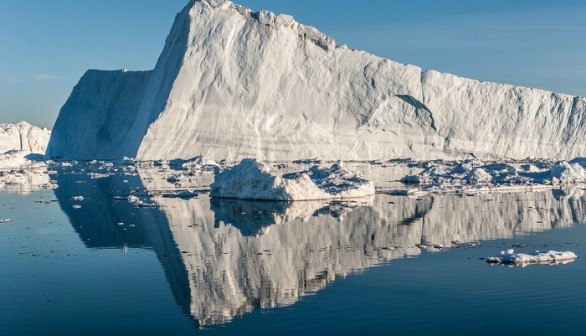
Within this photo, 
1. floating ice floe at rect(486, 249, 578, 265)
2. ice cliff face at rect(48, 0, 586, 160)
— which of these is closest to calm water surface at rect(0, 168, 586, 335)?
floating ice floe at rect(486, 249, 578, 265)

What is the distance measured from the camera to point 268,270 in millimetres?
8055

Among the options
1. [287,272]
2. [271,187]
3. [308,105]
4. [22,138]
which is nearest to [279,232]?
[287,272]

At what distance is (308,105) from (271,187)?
1833cm

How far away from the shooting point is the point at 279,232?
35.0 feet

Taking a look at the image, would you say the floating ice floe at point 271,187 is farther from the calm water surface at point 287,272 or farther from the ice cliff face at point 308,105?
the ice cliff face at point 308,105

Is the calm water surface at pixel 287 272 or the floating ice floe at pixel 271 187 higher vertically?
the floating ice floe at pixel 271 187

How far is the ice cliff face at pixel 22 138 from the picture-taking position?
189 ft

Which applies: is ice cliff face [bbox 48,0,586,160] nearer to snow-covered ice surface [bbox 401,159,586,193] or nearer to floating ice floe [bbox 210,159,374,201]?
snow-covered ice surface [bbox 401,159,586,193]

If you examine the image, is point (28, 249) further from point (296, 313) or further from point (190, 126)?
point (190, 126)

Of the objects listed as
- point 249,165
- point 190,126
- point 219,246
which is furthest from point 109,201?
point 190,126

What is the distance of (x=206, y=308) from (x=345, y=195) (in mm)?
9260

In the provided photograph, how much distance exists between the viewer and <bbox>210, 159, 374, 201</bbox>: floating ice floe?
1462 centimetres

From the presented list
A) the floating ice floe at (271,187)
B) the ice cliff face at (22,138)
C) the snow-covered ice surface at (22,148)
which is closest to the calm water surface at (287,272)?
the floating ice floe at (271,187)

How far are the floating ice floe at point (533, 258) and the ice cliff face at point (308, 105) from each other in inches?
890
